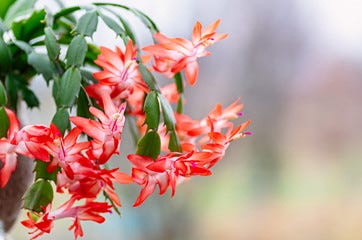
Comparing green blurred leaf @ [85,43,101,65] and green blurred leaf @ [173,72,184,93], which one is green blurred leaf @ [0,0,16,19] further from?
green blurred leaf @ [173,72,184,93]

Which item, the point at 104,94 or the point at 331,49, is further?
the point at 331,49

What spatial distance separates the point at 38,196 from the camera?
2.09ft

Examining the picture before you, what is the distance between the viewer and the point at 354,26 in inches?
115

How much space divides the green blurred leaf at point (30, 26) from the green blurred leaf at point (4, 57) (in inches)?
2.7

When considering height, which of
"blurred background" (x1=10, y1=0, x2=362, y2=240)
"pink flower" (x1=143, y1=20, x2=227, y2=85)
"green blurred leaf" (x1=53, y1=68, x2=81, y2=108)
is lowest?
"blurred background" (x1=10, y1=0, x2=362, y2=240)

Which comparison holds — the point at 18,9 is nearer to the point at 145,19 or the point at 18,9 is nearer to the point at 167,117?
the point at 145,19

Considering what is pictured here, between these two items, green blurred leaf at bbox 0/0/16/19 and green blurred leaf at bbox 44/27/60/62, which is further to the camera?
green blurred leaf at bbox 0/0/16/19

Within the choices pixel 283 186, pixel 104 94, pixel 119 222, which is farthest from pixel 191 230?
pixel 104 94

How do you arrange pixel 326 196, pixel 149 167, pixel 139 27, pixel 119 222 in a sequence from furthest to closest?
pixel 326 196
pixel 119 222
pixel 139 27
pixel 149 167

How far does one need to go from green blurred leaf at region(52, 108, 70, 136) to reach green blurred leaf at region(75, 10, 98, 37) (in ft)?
0.35

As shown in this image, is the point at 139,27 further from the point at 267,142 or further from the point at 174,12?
the point at 267,142

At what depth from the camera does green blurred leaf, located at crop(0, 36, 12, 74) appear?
747 millimetres

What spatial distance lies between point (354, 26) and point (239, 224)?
3.69 ft

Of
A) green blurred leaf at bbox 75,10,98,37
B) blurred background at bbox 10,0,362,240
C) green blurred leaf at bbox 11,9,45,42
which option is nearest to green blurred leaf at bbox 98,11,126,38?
green blurred leaf at bbox 75,10,98,37
